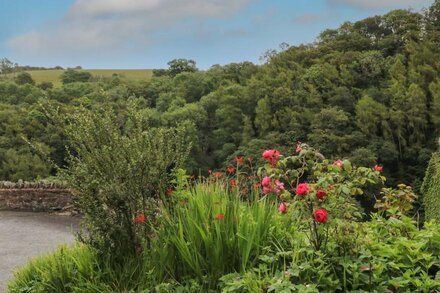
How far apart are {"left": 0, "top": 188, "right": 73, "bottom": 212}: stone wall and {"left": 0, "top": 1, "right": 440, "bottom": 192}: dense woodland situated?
2291 cm

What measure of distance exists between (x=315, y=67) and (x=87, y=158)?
1854 inches

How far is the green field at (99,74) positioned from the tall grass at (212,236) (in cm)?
6592

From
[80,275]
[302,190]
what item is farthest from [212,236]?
[80,275]

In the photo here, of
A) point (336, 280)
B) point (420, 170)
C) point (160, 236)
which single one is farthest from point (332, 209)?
point (420, 170)

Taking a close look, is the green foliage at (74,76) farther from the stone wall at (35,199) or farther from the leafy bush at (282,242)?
the leafy bush at (282,242)

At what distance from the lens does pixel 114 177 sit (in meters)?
3.65

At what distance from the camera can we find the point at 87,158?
3727 millimetres

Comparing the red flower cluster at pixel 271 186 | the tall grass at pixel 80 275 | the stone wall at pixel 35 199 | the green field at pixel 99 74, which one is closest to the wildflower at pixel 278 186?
the red flower cluster at pixel 271 186

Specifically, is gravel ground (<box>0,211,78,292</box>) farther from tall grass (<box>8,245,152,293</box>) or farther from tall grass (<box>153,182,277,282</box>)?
tall grass (<box>153,182,277,282</box>)

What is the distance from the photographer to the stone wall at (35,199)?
30.8 feet

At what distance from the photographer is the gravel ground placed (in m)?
5.79

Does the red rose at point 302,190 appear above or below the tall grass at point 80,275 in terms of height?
above

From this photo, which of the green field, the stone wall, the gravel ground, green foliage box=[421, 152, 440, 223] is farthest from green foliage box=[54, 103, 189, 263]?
the green field

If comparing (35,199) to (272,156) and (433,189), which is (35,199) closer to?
(272,156)
